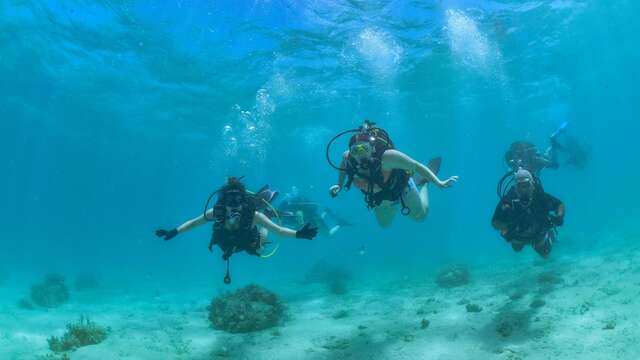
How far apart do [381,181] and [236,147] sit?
44.5m

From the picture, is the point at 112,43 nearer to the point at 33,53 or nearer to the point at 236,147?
the point at 33,53

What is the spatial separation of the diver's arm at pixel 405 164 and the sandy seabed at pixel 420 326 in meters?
3.28

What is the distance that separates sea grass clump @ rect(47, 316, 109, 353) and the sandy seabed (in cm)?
23

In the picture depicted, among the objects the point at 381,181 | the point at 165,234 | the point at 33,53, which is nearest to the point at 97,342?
the point at 165,234

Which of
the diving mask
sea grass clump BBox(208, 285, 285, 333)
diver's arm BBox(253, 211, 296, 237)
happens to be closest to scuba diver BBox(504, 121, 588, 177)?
the diving mask

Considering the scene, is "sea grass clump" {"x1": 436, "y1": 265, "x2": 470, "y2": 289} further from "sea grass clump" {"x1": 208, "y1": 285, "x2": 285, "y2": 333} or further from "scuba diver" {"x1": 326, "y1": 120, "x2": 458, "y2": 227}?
"scuba diver" {"x1": 326, "y1": 120, "x2": 458, "y2": 227}

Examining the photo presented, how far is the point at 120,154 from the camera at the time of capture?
181 ft

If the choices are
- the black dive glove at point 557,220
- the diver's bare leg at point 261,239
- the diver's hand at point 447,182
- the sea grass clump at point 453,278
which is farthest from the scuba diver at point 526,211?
the sea grass clump at point 453,278

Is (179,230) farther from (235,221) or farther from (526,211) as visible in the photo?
(526,211)

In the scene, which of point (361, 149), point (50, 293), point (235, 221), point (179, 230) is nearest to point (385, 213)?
point (361, 149)

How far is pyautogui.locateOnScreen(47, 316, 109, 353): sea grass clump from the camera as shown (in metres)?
10.0

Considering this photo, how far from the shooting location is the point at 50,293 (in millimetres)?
19125

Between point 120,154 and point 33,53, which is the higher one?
point 120,154

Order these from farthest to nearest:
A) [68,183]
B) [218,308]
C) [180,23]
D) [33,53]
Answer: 1. [68,183]
2. [33,53]
3. [180,23]
4. [218,308]
